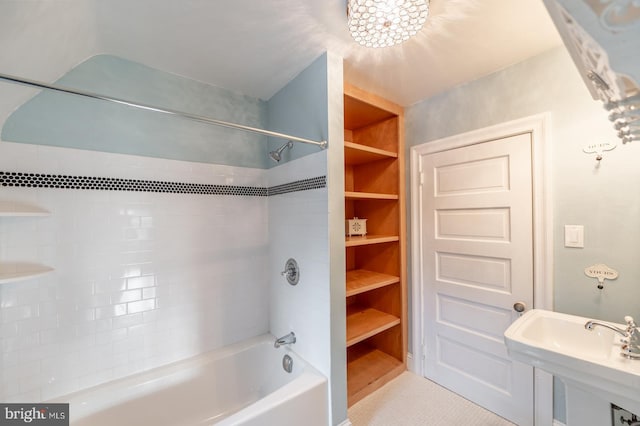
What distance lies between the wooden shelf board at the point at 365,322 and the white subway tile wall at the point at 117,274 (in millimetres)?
775

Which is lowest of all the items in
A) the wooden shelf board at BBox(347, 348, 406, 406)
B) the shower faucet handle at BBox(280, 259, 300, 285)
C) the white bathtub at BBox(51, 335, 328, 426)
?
the wooden shelf board at BBox(347, 348, 406, 406)

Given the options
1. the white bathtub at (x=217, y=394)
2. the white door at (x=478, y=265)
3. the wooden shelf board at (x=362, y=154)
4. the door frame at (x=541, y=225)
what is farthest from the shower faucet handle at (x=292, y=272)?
the door frame at (x=541, y=225)

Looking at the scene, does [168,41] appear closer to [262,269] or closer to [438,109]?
[262,269]

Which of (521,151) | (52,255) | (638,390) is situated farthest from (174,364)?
(521,151)

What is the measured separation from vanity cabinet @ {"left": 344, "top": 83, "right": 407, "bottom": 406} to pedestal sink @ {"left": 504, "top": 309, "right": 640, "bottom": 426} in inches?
35.7

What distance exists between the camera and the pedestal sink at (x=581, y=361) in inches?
34.4

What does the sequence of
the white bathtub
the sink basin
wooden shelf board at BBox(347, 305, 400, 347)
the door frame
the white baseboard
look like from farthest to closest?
the white baseboard < wooden shelf board at BBox(347, 305, 400, 347) < the door frame < the white bathtub < the sink basin

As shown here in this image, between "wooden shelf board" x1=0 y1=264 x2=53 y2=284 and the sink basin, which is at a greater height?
"wooden shelf board" x1=0 y1=264 x2=53 y2=284

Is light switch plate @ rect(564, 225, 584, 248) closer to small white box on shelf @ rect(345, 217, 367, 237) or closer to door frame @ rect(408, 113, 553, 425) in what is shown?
door frame @ rect(408, 113, 553, 425)

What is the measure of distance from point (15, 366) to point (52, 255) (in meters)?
0.55

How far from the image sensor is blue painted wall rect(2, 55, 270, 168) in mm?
1266

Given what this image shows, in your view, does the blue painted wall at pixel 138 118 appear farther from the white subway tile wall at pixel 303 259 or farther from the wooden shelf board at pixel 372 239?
the wooden shelf board at pixel 372 239

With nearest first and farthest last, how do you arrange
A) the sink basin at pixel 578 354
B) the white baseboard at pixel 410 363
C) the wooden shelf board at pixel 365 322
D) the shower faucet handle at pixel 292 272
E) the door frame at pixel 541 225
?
1. the sink basin at pixel 578 354
2. the door frame at pixel 541 225
3. the shower faucet handle at pixel 292 272
4. the wooden shelf board at pixel 365 322
5. the white baseboard at pixel 410 363

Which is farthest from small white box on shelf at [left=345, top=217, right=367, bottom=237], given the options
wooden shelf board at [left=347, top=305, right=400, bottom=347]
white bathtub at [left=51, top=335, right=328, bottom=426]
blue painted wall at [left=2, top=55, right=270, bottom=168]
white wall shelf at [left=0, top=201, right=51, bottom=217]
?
white wall shelf at [left=0, top=201, right=51, bottom=217]
